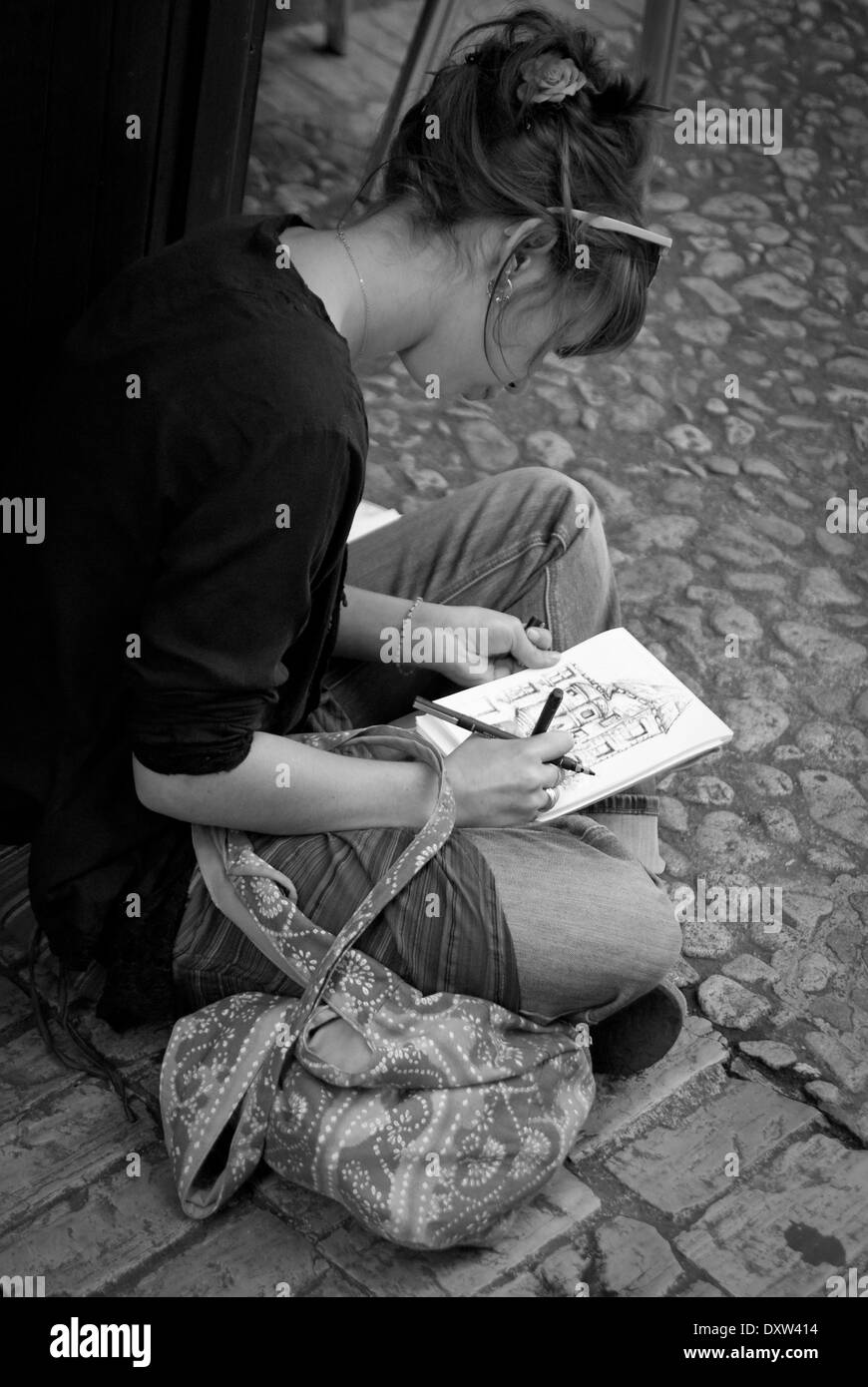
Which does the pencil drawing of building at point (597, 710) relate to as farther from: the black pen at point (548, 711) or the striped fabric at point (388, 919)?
the striped fabric at point (388, 919)

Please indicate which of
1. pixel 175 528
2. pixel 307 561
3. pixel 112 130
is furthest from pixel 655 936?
pixel 112 130

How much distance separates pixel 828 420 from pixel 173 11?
2625 mm

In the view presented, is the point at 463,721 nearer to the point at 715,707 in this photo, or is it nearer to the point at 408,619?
the point at 408,619

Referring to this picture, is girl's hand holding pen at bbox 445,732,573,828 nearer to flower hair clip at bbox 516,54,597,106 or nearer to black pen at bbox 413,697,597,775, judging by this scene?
black pen at bbox 413,697,597,775

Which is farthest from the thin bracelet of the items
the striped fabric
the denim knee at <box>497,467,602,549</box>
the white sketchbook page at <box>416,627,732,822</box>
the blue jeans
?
the striped fabric

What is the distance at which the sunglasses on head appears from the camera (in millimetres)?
2117

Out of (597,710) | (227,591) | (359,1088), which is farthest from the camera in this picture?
(597,710)

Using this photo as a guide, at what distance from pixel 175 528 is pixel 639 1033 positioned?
1.14m

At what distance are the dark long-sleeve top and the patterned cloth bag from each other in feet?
0.74

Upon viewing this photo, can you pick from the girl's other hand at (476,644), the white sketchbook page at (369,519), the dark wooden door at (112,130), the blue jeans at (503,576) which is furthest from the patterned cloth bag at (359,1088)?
the dark wooden door at (112,130)

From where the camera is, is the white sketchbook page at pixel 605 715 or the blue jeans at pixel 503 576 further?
the blue jeans at pixel 503 576

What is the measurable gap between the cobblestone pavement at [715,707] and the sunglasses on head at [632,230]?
4.39ft

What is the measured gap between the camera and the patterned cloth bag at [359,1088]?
2.03 metres

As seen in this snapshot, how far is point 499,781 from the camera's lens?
226 centimetres
